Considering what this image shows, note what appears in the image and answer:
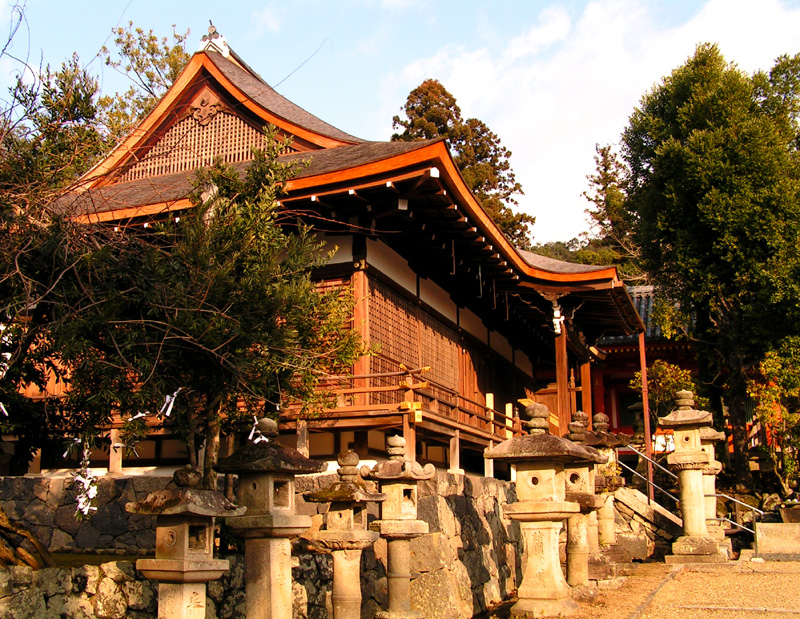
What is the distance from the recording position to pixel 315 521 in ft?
35.1

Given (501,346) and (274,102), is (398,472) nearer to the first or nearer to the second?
(274,102)

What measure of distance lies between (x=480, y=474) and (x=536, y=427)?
765cm

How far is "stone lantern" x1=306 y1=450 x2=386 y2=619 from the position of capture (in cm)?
790

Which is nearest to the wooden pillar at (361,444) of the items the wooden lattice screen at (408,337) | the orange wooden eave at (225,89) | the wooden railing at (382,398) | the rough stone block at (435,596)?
the wooden railing at (382,398)

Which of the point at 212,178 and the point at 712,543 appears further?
the point at 712,543

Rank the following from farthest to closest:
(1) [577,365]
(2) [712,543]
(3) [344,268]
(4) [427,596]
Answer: (1) [577,365] → (2) [712,543] → (3) [344,268] → (4) [427,596]

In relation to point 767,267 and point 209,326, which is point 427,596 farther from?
point 767,267

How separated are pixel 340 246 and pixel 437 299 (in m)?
3.58

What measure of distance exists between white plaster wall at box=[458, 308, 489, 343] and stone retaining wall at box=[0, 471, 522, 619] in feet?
12.2

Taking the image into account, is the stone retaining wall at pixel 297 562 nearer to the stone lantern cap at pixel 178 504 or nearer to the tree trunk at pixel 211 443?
the tree trunk at pixel 211 443

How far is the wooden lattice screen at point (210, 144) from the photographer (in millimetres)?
15211

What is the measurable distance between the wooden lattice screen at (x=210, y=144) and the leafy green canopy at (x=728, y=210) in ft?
37.2

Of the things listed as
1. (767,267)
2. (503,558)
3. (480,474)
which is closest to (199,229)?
(503,558)

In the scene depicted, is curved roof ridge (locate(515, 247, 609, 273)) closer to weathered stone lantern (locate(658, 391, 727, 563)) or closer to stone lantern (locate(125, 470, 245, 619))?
weathered stone lantern (locate(658, 391, 727, 563))
